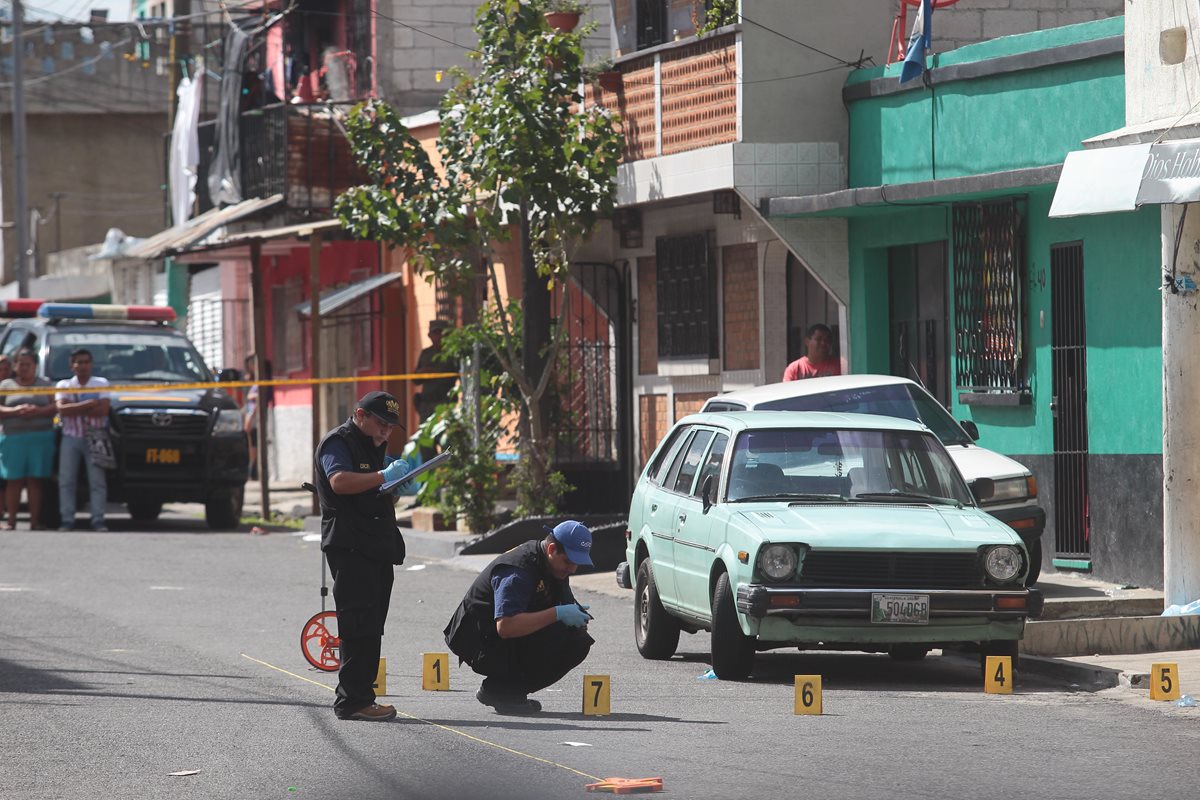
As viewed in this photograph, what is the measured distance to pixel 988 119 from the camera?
17.6m

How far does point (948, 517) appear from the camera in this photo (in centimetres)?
1180

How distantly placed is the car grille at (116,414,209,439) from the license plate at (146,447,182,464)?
0.44 feet

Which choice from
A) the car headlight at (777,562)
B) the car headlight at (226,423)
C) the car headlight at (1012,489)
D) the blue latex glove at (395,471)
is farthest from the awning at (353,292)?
the blue latex glove at (395,471)

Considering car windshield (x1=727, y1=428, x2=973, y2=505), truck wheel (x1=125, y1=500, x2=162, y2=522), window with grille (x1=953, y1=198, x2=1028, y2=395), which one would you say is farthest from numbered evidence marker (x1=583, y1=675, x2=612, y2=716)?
truck wheel (x1=125, y1=500, x2=162, y2=522)

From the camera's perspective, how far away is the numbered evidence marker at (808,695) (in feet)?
34.1

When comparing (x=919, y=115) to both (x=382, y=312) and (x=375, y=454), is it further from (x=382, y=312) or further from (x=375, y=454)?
(x=382, y=312)

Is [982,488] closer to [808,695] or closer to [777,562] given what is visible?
[777,562]

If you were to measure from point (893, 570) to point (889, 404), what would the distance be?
14.7 ft

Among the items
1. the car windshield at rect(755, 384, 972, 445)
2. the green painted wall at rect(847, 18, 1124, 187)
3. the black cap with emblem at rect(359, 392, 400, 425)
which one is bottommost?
the car windshield at rect(755, 384, 972, 445)

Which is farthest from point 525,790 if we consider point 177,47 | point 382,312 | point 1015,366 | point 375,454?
point 177,47

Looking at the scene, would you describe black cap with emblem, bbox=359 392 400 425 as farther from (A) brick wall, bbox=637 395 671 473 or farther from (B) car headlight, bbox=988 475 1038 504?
(A) brick wall, bbox=637 395 671 473

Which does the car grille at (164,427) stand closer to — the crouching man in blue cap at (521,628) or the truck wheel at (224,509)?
the truck wheel at (224,509)

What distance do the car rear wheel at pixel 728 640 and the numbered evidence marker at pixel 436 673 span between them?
151cm

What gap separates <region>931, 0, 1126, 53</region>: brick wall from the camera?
2008 cm
